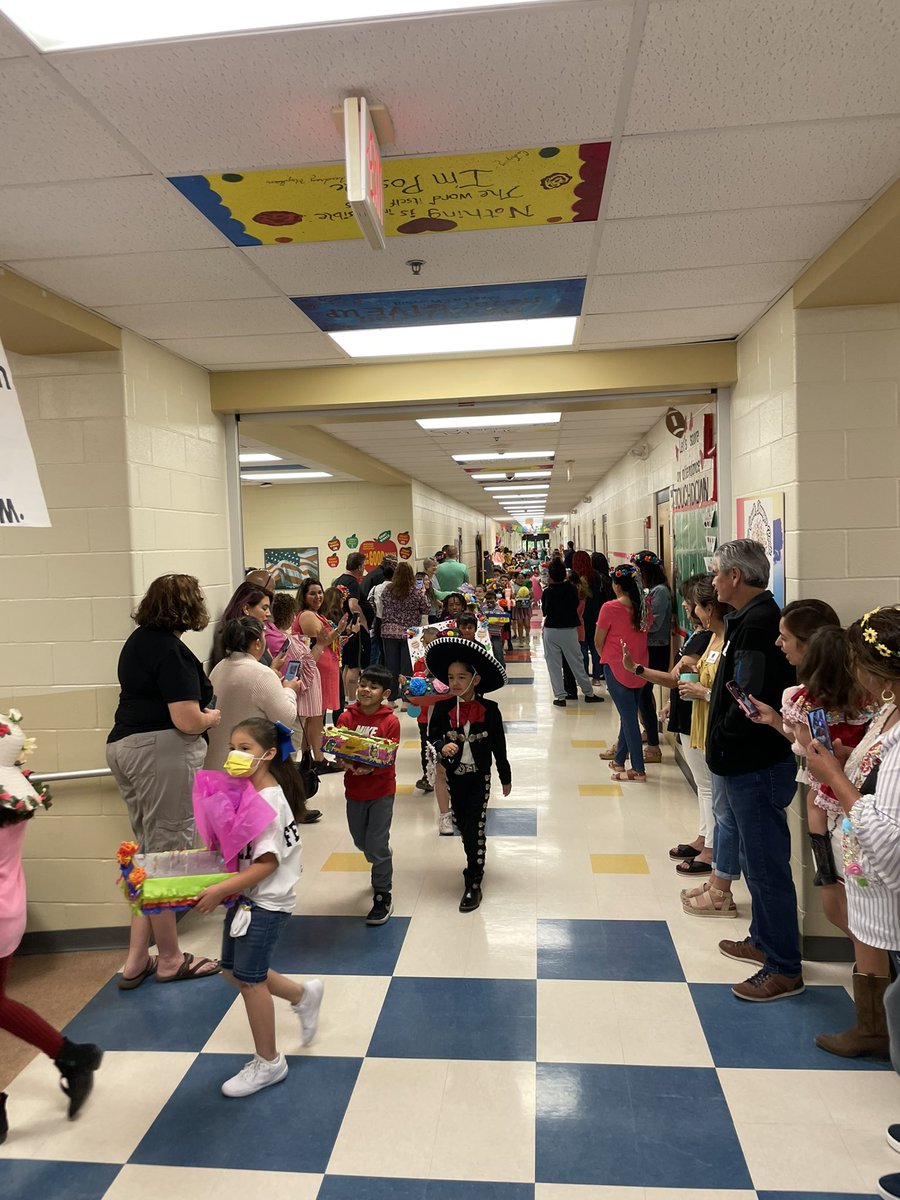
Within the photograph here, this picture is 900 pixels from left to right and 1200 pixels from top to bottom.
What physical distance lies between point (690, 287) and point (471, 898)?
2.72 meters

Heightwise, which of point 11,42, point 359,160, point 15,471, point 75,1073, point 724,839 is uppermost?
point 11,42

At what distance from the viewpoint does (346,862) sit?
13.6ft

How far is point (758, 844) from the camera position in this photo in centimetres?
279

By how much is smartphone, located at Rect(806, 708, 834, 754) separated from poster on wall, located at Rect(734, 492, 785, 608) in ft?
3.51

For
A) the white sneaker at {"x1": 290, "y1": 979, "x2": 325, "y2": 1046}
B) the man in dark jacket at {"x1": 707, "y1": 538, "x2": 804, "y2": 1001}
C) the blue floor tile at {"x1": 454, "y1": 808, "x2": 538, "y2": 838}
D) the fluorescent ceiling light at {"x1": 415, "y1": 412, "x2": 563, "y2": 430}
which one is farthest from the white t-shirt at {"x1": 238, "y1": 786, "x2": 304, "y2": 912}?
the fluorescent ceiling light at {"x1": 415, "y1": 412, "x2": 563, "y2": 430}

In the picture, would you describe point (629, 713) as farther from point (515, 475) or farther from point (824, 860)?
point (515, 475)

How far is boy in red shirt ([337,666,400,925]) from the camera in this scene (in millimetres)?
3490

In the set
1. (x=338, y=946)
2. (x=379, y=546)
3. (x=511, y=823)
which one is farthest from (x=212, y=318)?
(x=379, y=546)

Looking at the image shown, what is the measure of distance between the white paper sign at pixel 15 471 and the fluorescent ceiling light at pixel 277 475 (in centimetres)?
789

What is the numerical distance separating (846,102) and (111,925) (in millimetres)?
3852

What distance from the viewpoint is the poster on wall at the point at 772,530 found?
3.26m

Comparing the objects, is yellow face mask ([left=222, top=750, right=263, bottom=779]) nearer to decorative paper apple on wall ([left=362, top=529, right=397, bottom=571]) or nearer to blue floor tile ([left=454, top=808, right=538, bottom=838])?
blue floor tile ([left=454, top=808, right=538, bottom=838])

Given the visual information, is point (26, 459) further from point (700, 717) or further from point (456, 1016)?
point (700, 717)

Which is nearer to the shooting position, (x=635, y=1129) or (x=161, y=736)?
(x=635, y=1129)
